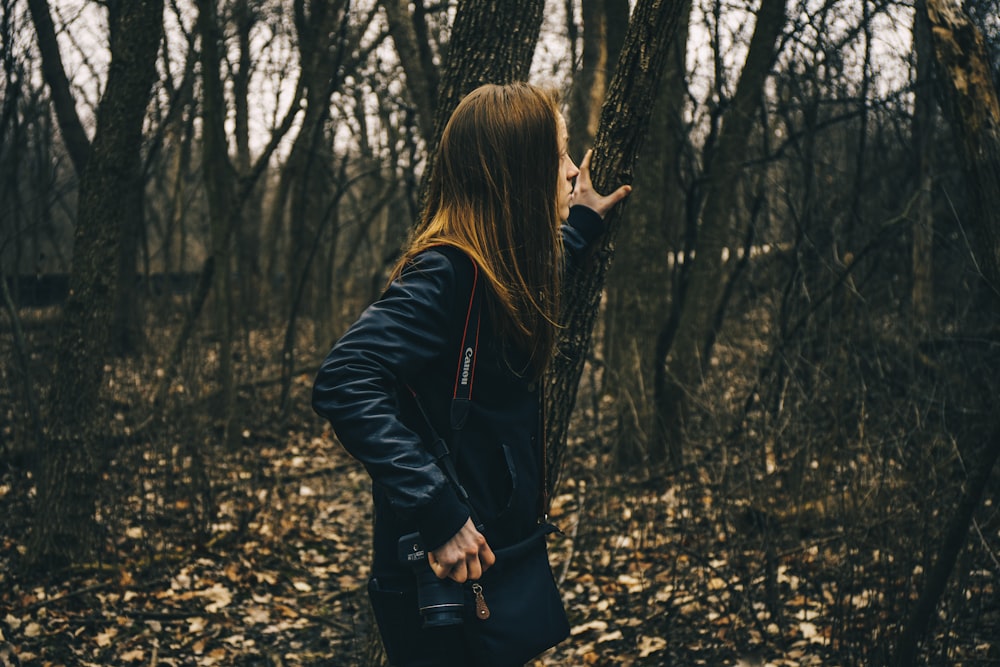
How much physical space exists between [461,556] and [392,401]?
0.38 metres

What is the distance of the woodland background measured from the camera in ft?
11.4

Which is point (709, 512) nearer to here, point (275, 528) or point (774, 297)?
point (774, 297)

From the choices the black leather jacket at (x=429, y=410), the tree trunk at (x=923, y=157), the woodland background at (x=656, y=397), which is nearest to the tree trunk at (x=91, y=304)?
the woodland background at (x=656, y=397)

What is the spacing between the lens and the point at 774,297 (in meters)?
5.12

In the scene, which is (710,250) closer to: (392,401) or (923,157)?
(923,157)

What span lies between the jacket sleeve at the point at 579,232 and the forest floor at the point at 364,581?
1.64 m

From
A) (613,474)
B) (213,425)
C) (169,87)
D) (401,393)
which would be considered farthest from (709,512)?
(169,87)

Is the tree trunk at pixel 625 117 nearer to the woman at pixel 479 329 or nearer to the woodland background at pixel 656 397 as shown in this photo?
the woodland background at pixel 656 397

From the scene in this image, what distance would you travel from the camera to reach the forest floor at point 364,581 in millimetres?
4090

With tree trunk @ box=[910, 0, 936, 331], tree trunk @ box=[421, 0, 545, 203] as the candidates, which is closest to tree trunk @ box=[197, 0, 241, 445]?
tree trunk @ box=[421, 0, 545, 203]

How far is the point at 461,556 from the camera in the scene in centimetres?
185

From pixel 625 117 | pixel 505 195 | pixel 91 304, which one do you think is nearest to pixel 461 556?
pixel 505 195

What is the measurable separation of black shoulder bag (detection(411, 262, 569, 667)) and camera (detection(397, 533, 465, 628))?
0.20 ft

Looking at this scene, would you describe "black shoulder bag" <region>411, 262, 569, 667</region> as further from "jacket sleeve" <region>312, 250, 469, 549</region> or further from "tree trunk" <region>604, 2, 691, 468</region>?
"tree trunk" <region>604, 2, 691, 468</region>
